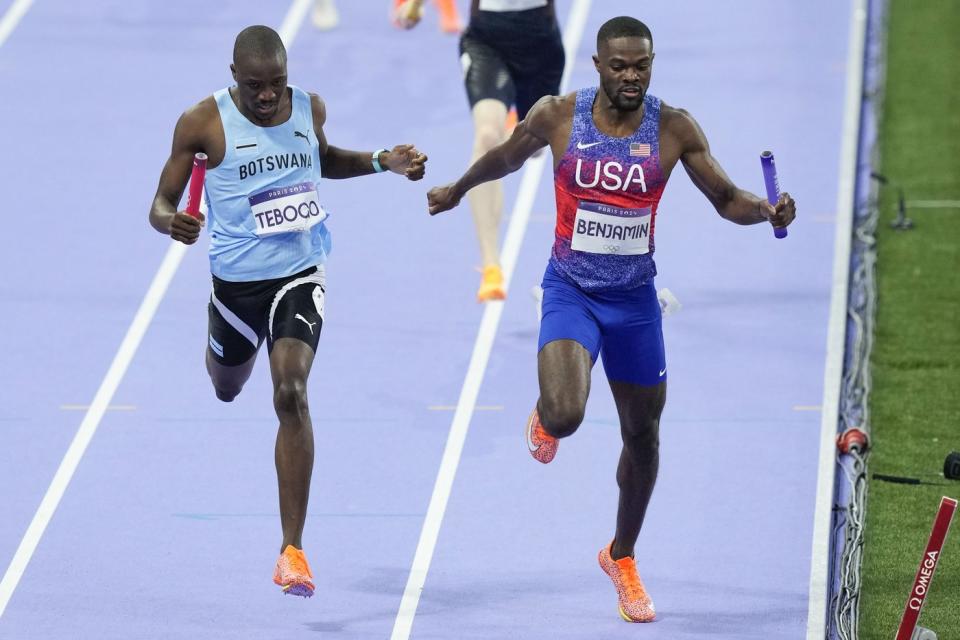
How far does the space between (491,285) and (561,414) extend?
3634mm

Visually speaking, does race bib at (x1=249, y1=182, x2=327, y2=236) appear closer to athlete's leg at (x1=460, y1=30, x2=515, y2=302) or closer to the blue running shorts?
the blue running shorts

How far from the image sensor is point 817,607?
7746 millimetres

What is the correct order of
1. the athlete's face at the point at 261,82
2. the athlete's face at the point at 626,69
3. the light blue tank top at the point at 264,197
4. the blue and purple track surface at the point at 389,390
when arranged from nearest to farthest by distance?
the athlete's face at the point at 626,69, the athlete's face at the point at 261,82, the light blue tank top at the point at 264,197, the blue and purple track surface at the point at 389,390

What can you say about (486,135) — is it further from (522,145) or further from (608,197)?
(608,197)

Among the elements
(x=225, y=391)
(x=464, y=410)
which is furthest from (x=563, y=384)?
(x=464, y=410)

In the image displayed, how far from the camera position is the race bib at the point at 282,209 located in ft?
24.8

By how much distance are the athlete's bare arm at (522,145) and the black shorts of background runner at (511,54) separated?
10.3ft

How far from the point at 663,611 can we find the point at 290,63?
26.4 ft

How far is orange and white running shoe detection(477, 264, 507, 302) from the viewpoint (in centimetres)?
1073

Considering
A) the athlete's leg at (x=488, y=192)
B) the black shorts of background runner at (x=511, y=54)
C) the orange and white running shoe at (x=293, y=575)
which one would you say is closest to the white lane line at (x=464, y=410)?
the athlete's leg at (x=488, y=192)

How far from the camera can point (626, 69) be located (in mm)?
7078

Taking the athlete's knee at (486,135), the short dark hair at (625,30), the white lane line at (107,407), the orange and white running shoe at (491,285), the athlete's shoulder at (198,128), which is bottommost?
the white lane line at (107,407)

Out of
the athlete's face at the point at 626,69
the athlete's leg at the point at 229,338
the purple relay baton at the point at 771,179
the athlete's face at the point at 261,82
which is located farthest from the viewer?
the athlete's leg at the point at 229,338

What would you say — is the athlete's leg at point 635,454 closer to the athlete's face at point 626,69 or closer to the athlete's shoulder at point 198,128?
the athlete's face at point 626,69
